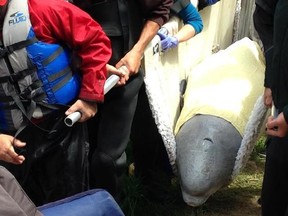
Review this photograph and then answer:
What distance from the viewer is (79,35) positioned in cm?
223

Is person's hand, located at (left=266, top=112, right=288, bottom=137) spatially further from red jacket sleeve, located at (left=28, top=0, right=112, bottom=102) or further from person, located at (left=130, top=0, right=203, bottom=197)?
person, located at (left=130, top=0, right=203, bottom=197)

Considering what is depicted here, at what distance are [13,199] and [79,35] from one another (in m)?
0.84

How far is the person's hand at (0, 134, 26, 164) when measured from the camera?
7.13 ft

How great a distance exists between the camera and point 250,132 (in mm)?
2934

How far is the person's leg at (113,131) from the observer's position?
8.60 ft

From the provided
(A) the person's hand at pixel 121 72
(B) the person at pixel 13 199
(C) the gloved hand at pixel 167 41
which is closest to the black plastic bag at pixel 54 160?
(A) the person's hand at pixel 121 72

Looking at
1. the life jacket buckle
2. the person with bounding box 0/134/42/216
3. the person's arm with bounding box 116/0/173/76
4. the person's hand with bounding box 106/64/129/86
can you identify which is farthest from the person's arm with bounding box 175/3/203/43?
the person with bounding box 0/134/42/216

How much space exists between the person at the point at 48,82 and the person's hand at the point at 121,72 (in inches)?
5.6

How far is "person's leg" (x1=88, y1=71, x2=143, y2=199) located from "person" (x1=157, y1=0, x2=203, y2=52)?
1.20 ft

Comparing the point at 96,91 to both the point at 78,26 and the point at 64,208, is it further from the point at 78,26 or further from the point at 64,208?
the point at 64,208

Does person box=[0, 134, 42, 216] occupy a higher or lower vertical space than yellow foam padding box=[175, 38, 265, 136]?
higher

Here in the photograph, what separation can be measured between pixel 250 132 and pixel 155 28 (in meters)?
0.80

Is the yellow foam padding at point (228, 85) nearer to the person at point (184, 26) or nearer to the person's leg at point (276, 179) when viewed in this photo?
the person at point (184, 26)

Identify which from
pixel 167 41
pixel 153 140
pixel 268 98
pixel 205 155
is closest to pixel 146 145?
pixel 153 140
